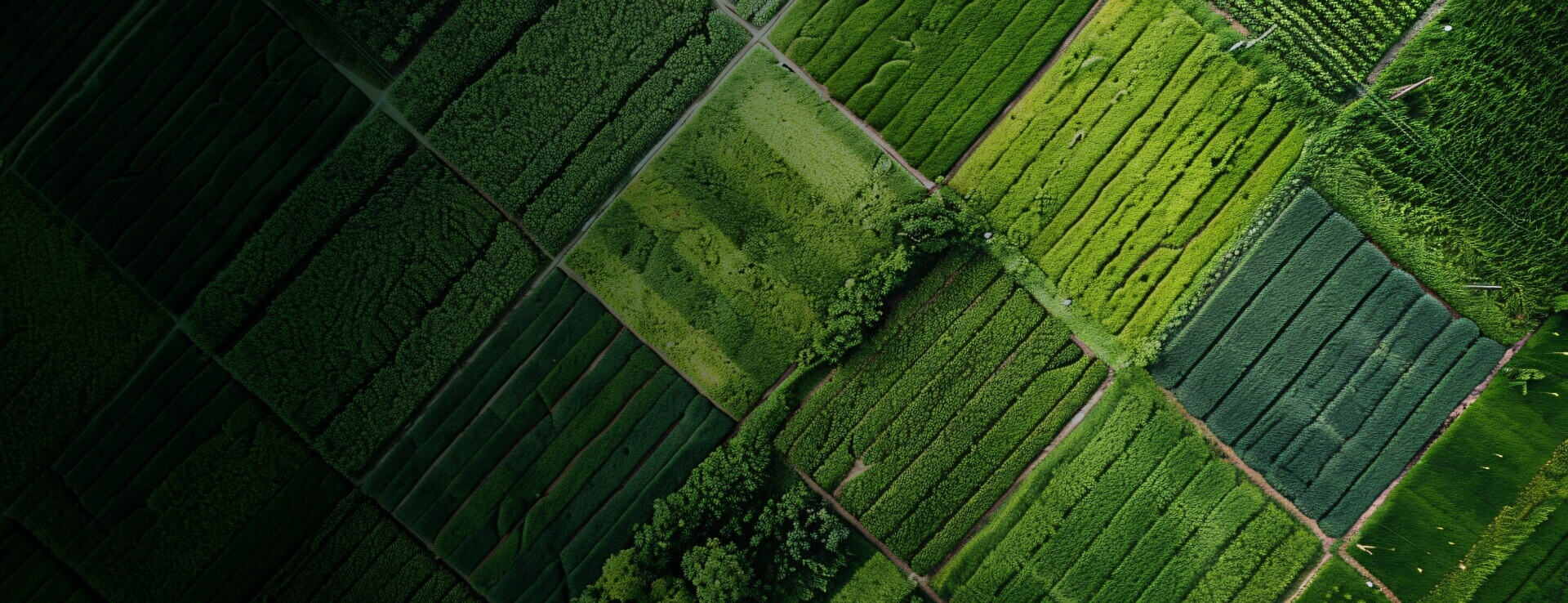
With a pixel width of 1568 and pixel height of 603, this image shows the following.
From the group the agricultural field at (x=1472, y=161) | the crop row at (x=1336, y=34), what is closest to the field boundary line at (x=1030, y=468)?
the agricultural field at (x=1472, y=161)

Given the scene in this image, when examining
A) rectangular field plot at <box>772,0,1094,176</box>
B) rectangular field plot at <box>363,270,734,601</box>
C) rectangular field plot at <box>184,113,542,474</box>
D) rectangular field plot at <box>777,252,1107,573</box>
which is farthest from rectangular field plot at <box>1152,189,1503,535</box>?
rectangular field plot at <box>184,113,542,474</box>

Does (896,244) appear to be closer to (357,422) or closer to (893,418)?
(893,418)

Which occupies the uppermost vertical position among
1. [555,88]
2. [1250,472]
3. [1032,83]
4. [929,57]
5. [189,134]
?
[1032,83]

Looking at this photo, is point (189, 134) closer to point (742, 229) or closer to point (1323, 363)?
point (742, 229)

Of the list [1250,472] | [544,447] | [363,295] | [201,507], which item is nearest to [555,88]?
[363,295]

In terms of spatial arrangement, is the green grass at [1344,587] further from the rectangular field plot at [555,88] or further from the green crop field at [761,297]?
the rectangular field plot at [555,88]

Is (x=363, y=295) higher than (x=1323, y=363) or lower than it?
lower

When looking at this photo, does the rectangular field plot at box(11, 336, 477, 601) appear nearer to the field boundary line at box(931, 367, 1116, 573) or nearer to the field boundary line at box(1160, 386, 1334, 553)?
the field boundary line at box(931, 367, 1116, 573)
